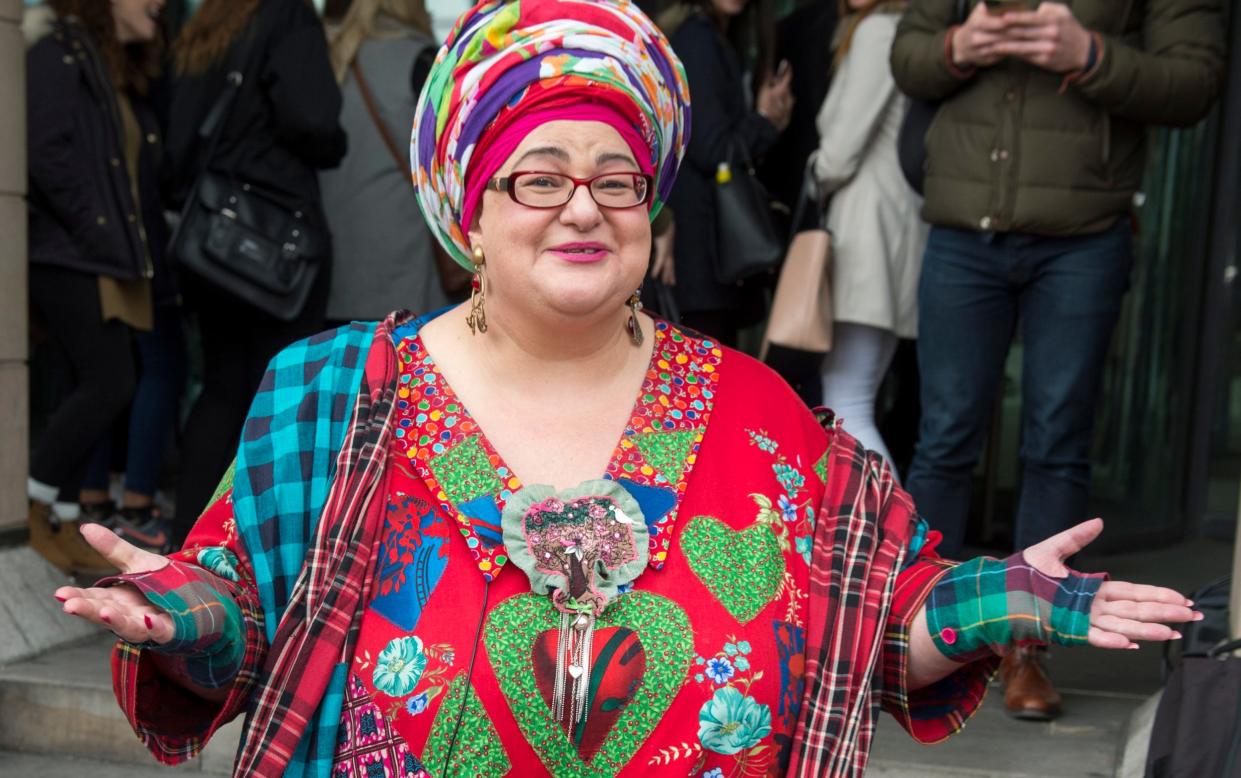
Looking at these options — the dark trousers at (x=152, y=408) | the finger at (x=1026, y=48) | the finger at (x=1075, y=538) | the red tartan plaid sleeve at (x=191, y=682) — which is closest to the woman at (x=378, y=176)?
the dark trousers at (x=152, y=408)

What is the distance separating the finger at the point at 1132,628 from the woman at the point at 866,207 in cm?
224

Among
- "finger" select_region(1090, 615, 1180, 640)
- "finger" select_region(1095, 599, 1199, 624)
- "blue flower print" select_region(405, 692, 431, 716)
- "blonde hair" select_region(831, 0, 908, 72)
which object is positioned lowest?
"blue flower print" select_region(405, 692, 431, 716)

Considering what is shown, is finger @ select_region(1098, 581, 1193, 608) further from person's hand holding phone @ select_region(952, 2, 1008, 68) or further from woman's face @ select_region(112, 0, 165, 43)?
woman's face @ select_region(112, 0, 165, 43)

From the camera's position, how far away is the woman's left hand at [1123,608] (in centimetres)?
179

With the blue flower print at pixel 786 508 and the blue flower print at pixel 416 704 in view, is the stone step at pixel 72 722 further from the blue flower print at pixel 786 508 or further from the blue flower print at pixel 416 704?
the blue flower print at pixel 786 508

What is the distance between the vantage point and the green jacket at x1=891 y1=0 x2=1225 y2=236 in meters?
3.38

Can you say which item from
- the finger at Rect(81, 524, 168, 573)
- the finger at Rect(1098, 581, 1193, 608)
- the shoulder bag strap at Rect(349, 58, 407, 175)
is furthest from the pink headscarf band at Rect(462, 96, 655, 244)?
the shoulder bag strap at Rect(349, 58, 407, 175)

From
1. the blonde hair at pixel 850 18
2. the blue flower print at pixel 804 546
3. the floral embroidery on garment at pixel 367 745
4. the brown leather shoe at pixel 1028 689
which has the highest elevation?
the blonde hair at pixel 850 18

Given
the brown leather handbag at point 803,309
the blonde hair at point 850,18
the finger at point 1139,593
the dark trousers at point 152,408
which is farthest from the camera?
the dark trousers at point 152,408

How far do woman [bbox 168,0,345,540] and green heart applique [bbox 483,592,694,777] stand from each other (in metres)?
2.48

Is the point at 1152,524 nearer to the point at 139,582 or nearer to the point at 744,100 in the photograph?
the point at 744,100

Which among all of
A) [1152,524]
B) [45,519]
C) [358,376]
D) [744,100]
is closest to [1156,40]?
[744,100]

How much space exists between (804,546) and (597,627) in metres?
0.34

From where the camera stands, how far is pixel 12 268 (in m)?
4.05
